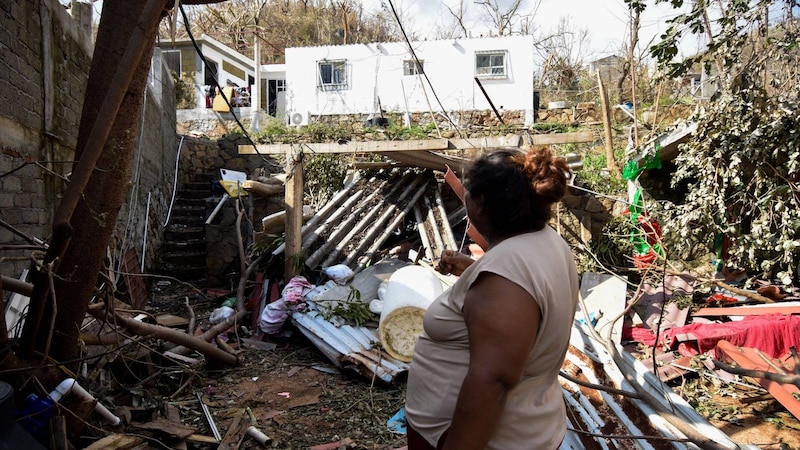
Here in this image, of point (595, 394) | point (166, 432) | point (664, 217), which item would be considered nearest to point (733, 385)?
point (595, 394)

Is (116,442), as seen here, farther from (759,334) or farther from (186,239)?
(186,239)

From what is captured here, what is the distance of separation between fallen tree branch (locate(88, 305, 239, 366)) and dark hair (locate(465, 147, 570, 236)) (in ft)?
7.43

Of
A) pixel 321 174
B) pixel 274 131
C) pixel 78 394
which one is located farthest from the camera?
pixel 274 131

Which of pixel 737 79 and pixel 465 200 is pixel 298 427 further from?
pixel 737 79

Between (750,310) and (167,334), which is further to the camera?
(750,310)

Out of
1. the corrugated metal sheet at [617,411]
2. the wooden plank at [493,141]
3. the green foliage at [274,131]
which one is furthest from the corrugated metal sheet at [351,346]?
the green foliage at [274,131]

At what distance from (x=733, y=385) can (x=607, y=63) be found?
15209 mm

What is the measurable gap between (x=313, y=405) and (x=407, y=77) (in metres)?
12.7

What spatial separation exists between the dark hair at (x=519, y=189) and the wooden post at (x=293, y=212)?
5.29 metres

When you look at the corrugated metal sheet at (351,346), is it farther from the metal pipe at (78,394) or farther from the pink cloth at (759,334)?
the pink cloth at (759,334)

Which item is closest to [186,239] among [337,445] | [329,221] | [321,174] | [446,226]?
[321,174]

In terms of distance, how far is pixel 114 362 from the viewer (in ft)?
11.4

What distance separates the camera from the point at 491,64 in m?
14.9

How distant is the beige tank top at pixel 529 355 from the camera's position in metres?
1.24
